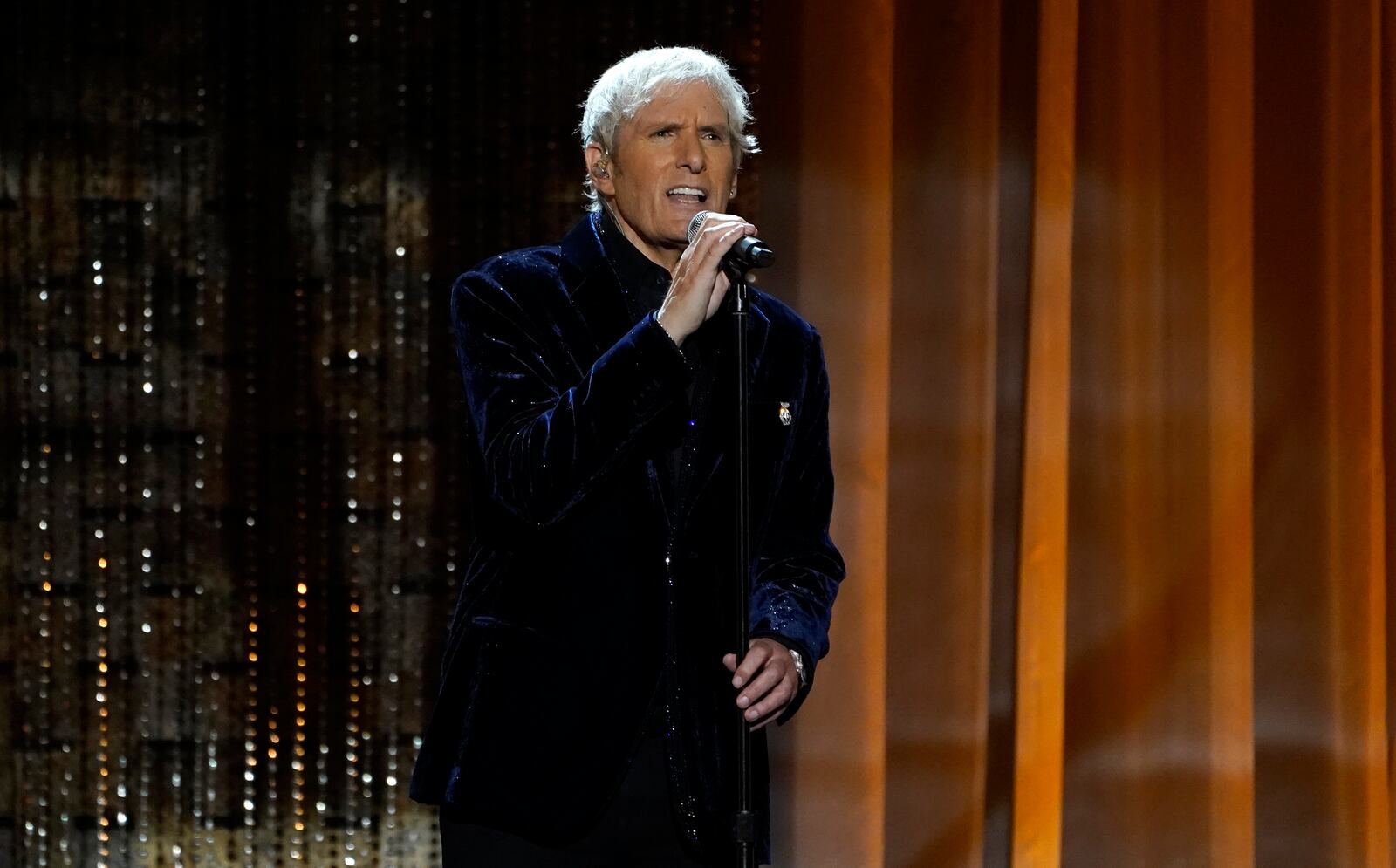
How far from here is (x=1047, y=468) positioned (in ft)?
8.71

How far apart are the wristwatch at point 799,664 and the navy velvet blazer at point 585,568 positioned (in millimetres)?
10

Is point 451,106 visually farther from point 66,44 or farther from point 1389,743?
point 1389,743

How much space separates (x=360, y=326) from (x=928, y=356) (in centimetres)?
106

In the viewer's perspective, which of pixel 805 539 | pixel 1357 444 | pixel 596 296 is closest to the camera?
pixel 596 296

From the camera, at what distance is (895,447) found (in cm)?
269

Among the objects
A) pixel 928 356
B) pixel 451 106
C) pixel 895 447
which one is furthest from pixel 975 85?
pixel 451 106

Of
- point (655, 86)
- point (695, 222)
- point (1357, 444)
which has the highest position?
point (655, 86)

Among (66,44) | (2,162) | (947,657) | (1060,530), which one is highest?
(66,44)

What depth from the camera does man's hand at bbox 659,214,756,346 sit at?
1181 millimetres

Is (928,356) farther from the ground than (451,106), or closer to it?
closer to it

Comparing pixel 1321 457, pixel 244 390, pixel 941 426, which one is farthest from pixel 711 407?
pixel 1321 457

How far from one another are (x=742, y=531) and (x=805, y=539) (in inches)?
13.3

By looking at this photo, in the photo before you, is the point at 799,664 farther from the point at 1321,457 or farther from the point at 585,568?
the point at 1321,457

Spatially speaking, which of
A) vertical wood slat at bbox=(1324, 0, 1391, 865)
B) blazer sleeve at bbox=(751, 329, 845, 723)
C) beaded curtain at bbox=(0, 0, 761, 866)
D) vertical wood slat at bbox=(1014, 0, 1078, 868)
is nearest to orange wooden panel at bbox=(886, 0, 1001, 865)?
vertical wood slat at bbox=(1014, 0, 1078, 868)
